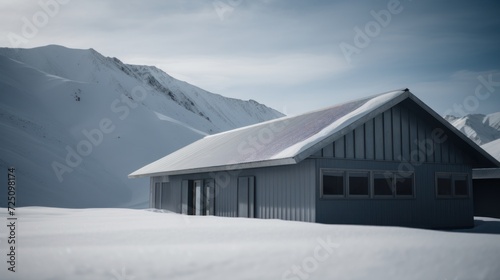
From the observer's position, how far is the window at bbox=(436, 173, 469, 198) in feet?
61.4

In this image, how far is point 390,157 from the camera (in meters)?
17.2

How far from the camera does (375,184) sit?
55.6ft

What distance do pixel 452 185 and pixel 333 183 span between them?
6211mm

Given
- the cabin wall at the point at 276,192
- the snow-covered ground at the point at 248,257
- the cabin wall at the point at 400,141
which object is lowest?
the snow-covered ground at the point at 248,257

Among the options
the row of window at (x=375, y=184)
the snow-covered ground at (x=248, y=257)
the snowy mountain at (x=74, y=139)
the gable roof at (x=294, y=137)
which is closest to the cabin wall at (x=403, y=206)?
the row of window at (x=375, y=184)

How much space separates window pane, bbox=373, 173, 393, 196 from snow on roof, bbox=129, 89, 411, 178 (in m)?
2.35

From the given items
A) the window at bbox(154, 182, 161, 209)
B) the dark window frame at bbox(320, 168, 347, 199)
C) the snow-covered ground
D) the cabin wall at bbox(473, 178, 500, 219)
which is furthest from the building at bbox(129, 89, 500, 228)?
the window at bbox(154, 182, 161, 209)

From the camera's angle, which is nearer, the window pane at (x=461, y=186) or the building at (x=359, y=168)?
the building at (x=359, y=168)

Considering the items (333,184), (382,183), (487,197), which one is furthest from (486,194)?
(333,184)

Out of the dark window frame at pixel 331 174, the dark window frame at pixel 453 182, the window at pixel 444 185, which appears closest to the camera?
the dark window frame at pixel 331 174

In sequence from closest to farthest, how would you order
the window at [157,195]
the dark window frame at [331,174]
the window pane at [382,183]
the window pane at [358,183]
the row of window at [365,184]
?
the dark window frame at [331,174]
the row of window at [365,184]
the window pane at [358,183]
the window pane at [382,183]
the window at [157,195]

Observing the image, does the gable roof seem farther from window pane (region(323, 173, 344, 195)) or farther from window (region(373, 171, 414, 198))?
window (region(373, 171, 414, 198))

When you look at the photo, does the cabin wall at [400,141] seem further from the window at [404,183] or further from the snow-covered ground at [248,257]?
the snow-covered ground at [248,257]

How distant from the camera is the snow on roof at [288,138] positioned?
603 inches
